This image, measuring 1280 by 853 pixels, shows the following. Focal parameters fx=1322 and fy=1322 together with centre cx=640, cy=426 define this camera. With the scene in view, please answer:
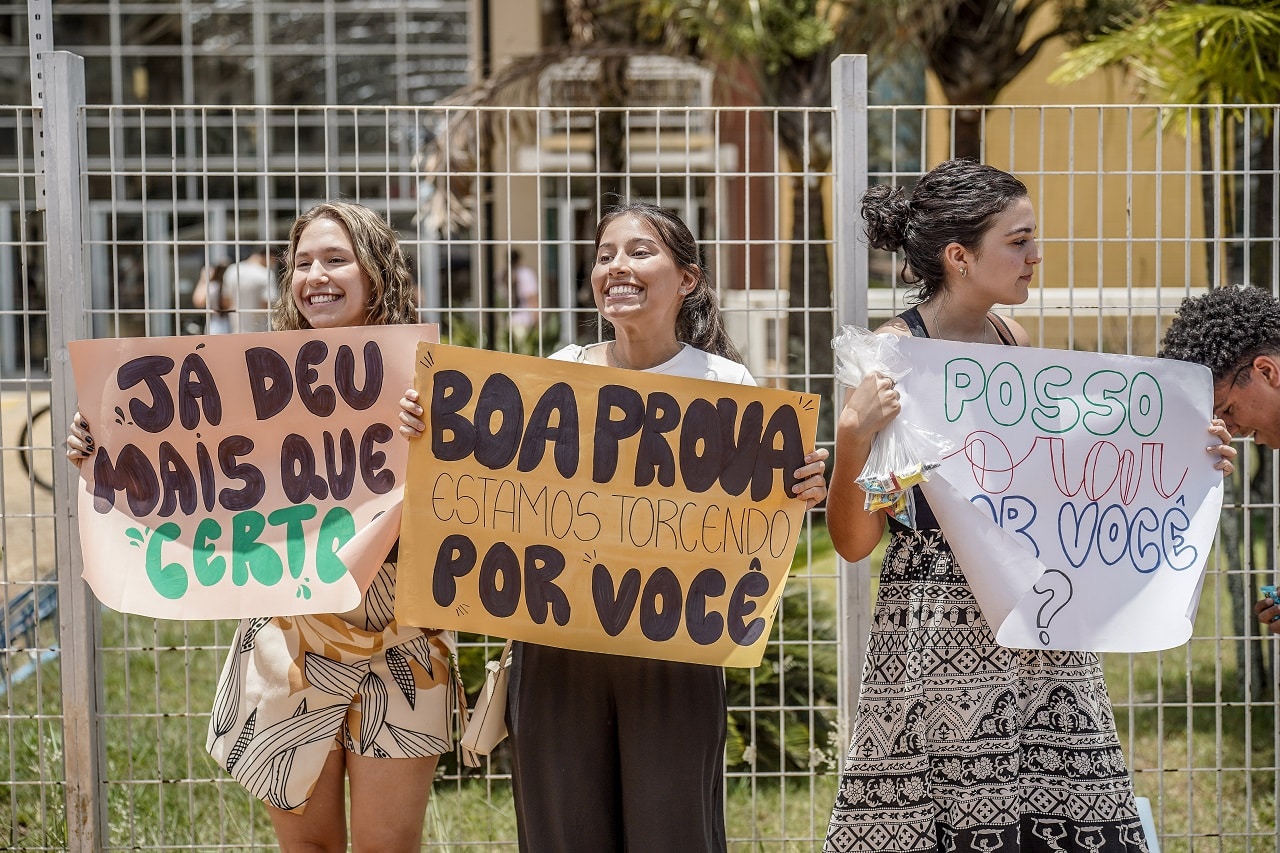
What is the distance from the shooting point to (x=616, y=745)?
2.93 meters

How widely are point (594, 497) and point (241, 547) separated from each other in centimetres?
90

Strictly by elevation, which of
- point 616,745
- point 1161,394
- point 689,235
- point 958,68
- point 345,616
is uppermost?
point 958,68

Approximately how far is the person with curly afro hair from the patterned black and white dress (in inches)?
23.3

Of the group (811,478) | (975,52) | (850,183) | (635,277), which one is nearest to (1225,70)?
(850,183)

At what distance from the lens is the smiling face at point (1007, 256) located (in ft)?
9.27

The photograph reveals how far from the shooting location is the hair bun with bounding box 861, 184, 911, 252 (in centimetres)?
297

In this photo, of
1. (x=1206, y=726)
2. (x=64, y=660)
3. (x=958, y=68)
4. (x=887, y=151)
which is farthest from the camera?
A: (x=887, y=151)

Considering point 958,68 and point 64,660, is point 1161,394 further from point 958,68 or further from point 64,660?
point 958,68

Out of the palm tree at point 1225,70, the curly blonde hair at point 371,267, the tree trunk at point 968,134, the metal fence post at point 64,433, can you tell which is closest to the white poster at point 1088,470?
the curly blonde hair at point 371,267

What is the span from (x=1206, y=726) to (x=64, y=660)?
15.1 ft

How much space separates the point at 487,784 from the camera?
4.14 m

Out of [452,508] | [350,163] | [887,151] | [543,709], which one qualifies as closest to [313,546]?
[452,508]

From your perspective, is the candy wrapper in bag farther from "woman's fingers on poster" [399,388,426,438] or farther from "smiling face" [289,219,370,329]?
"smiling face" [289,219,370,329]

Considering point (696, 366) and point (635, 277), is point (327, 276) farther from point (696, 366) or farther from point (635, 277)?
point (696, 366)
